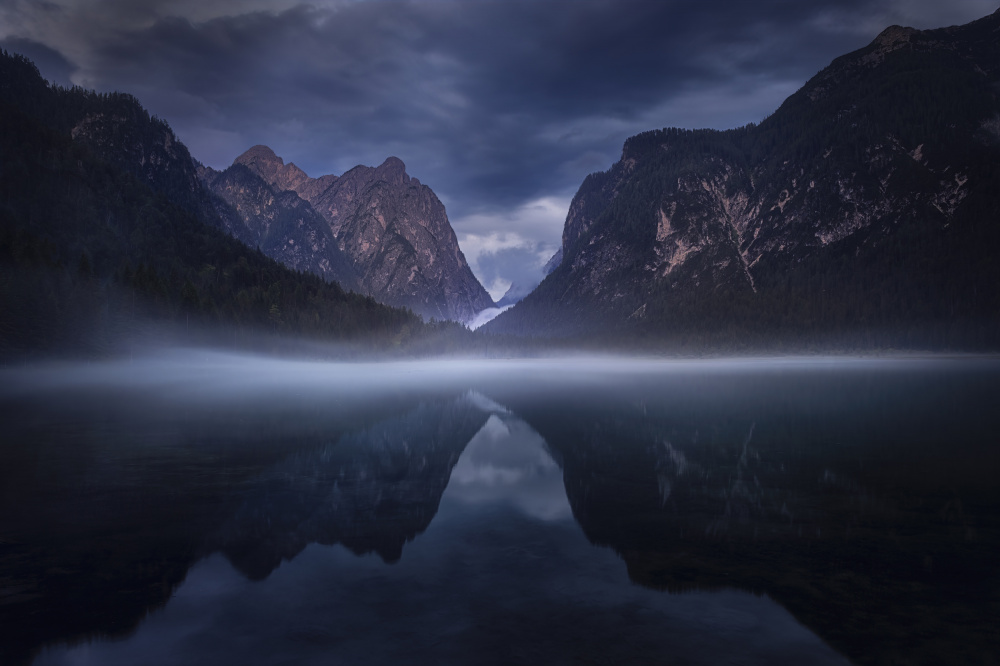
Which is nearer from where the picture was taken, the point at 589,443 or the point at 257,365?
the point at 589,443

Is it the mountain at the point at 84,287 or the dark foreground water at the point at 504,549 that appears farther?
the mountain at the point at 84,287

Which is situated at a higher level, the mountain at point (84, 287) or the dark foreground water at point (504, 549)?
the mountain at point (84, 287)

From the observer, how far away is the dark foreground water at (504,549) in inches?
424

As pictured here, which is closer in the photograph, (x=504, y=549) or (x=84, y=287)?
(x=504, y=549)

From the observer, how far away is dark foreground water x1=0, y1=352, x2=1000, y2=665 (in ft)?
35.3

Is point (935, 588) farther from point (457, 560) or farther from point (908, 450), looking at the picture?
point (908, 450)

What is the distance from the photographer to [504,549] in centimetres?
1631

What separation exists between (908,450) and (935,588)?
2113cm

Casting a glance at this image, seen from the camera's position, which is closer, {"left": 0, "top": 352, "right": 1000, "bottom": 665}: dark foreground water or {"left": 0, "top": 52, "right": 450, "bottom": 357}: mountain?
{"left": 0, "top": 352, "right": 1000, "bottom": 665}: dark foreground water

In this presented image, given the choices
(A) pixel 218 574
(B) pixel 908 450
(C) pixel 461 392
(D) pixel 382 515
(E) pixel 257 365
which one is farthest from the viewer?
(E) pixel 257 365

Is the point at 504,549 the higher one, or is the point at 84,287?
the point at 84,287

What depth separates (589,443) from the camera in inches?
1356

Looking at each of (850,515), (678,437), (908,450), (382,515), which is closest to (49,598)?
(382,515)

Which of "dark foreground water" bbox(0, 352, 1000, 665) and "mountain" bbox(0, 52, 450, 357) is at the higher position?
"mountain" bbox(0, 52, 450, 357)
